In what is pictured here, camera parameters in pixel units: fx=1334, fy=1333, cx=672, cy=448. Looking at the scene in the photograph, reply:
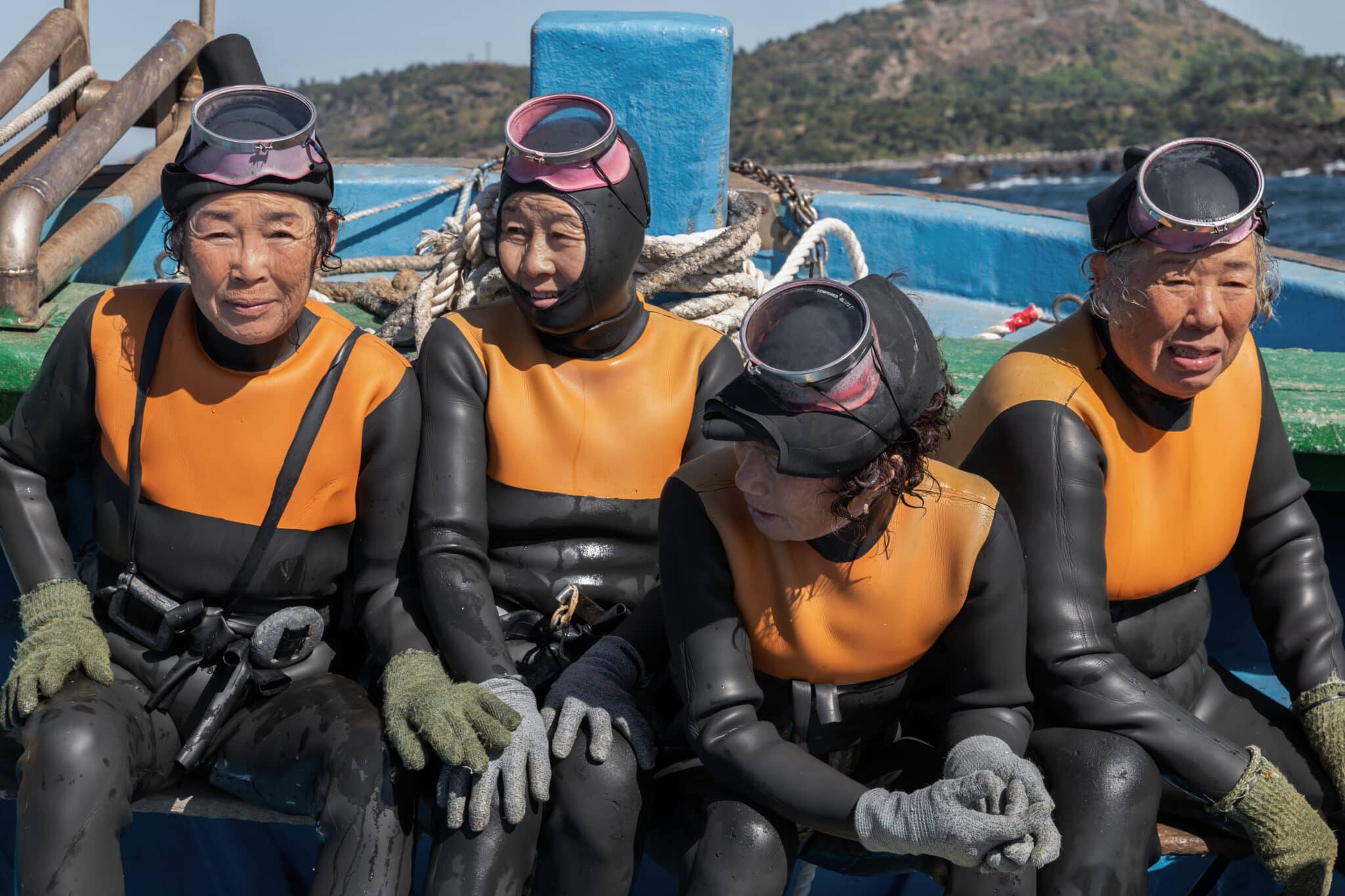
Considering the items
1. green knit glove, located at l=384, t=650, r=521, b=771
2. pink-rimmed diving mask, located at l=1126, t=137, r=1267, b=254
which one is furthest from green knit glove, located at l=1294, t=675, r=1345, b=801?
green knit glove, located at l=384, t=650, r=521, b=771

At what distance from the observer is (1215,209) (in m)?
2.10

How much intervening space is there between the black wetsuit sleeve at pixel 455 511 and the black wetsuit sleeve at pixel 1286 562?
134 centimetres

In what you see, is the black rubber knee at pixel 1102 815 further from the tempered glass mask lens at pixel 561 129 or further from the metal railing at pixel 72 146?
the metal railing at pixel 72 146

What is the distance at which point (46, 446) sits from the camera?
7.52ft

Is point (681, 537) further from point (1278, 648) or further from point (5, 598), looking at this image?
point (5, 598)

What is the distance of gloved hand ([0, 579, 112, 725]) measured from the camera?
79.9 inches

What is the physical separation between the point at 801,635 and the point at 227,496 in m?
0.99

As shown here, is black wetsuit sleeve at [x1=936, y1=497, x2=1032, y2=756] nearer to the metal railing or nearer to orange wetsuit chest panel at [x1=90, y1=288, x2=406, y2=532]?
orange wetsuit chest panel at [x1=90, y1=288, x2=406, y2=532]

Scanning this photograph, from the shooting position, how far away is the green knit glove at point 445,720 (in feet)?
6.40

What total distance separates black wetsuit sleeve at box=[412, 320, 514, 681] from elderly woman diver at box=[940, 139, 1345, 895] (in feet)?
2.76

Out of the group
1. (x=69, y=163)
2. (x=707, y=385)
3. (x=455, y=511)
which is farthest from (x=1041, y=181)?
(x=455, y=511)

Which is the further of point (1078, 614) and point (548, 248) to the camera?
point (548, 248)

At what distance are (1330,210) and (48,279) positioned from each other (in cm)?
2988

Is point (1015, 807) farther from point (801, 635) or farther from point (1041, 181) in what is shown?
A: point (1041, 181)
